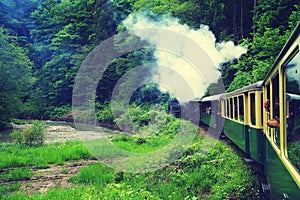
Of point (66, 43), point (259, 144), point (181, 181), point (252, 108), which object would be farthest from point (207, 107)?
point (66, 43)

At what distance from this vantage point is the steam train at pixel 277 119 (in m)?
2.64

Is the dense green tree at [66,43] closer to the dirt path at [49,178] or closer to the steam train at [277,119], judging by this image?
the dirt path at [49,178]

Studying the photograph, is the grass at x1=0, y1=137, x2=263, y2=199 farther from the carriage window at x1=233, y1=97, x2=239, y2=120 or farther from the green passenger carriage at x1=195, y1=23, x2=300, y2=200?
the green passenger carriage at x1=195, y1=23, x2=300, y2=200

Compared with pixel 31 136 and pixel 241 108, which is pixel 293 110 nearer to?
pixel 241 108

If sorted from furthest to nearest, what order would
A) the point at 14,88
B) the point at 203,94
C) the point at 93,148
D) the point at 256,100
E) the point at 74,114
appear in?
1. the point at 74,114
2. the point at 14,88
3. the point at 203,94
4. the point at 93,148
5. the point at 256,100

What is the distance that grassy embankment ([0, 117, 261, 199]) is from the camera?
24.0 feet

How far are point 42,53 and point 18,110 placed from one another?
2016 cm

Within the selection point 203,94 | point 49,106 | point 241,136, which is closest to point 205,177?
point 241,136

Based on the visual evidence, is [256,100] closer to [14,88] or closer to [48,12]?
[14,88]

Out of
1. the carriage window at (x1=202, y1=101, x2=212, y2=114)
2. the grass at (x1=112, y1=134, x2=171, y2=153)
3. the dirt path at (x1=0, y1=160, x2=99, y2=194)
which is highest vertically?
the carriage window at (x1=202, y1=101, x2=212, y2=114)

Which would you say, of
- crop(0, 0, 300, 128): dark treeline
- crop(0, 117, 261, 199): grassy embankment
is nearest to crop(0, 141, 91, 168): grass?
crop(0, 117, 261, 199): grassy embankment

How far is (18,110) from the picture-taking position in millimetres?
29734

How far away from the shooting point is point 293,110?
9.17 ft

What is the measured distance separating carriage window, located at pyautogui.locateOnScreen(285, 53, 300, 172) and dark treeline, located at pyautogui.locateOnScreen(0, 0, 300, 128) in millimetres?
10504
